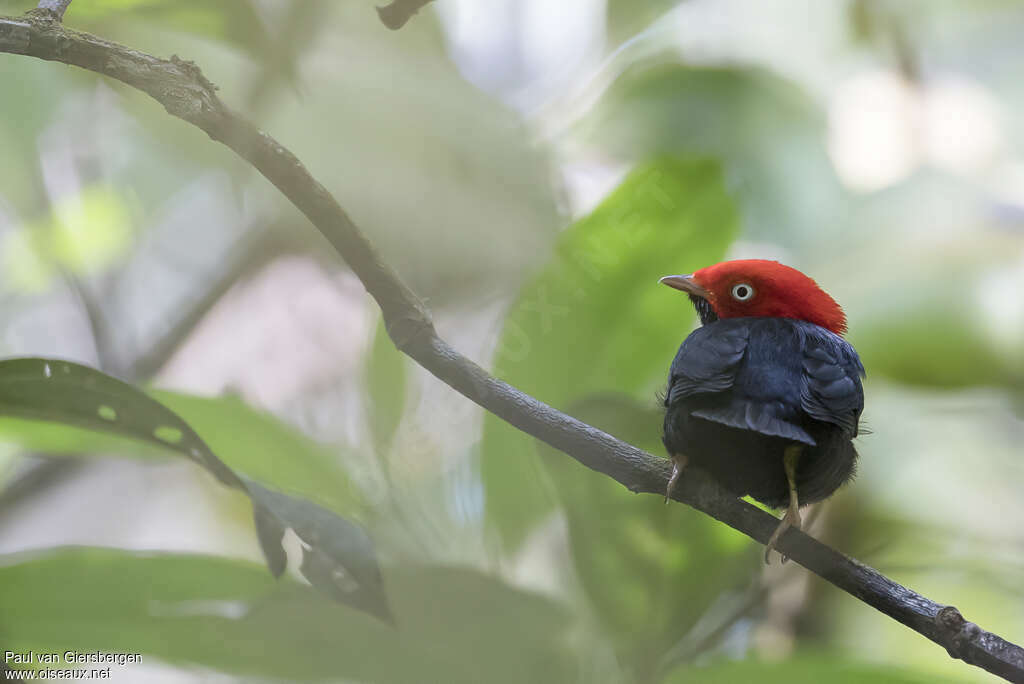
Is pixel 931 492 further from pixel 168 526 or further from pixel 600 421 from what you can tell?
pixel 168 526

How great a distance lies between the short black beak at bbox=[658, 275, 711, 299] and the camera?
2.70 ft

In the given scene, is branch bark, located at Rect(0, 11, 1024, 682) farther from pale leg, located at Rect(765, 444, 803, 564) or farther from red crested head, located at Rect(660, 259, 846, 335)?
red crested head, located at Rect(660, 259, 846, 335)

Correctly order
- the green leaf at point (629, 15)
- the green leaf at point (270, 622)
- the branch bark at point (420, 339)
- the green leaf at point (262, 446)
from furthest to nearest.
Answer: the green leaf at point (629, 15), the green leaf at point (262, 446), the green leaf at point (270, 622), the branch bark at point (420, 339)

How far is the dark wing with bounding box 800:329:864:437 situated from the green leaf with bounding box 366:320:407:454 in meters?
0.33

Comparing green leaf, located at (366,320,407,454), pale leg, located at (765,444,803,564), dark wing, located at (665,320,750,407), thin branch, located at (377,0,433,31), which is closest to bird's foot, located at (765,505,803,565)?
pale leg, located at (765,444,803,564)

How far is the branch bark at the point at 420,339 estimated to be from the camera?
54 cm

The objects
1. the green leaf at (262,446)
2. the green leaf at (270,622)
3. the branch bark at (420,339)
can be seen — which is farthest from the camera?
the green leaf at (262,446)

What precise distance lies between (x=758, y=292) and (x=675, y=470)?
24 centimetres

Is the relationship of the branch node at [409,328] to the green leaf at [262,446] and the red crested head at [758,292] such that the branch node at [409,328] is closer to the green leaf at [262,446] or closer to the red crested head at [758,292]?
the green leaf at [262,446]

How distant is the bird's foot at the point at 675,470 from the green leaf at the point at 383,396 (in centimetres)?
23

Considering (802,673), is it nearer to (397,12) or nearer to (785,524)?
(785,524)

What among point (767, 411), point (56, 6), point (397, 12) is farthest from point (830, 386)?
point (56, 6)

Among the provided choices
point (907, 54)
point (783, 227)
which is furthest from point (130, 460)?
point (907, 54)

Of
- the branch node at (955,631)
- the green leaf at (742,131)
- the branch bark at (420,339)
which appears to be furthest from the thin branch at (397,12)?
the branch node at (955,631)
